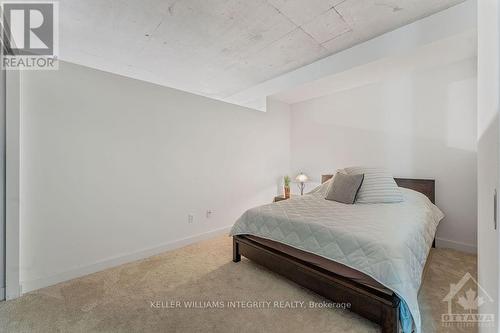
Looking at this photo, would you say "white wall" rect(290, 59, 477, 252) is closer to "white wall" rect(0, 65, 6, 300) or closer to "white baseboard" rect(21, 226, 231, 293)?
"white baseboard" rect(21, 226, 231, 293)

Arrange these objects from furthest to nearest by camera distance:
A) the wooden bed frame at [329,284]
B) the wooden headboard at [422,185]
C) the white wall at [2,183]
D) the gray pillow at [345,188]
Answer: 1. the wooden headboard at [422,185]
2. the gray pillow at [345,188]
3. the white wall at [2,183]
4. the wooden bed frame at [329,284]

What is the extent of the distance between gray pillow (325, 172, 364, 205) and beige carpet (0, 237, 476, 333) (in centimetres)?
104

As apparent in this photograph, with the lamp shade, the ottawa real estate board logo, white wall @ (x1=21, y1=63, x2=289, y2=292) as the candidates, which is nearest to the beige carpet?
white wall @ (x1=21, y1=63, x2=289, y2=292)

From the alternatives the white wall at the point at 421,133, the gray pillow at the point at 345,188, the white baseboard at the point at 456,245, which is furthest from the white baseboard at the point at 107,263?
the white baseboard at the point at 456,245

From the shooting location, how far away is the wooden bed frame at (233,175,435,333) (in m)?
1.38

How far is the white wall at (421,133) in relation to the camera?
267cm

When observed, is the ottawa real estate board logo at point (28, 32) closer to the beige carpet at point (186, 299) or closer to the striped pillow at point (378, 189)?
the beige carpet at point (186, 299)

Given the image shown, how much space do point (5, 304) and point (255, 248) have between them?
209cm

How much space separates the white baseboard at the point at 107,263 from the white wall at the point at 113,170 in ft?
0.03

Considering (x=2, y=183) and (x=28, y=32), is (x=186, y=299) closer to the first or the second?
(x=2, y=183)

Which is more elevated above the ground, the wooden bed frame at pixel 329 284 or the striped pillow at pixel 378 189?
the striped pillow at pixel 378 189

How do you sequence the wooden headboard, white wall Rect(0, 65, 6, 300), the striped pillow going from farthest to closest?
the wooden headboard < the striped pillow < white wall Rect(0, 65, 6, 300)

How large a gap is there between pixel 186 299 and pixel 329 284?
117 cm

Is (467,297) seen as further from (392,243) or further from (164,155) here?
(164,155)
